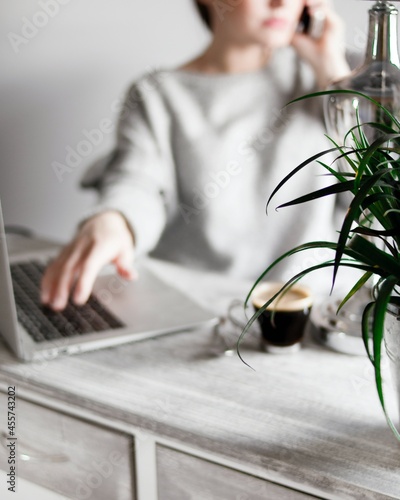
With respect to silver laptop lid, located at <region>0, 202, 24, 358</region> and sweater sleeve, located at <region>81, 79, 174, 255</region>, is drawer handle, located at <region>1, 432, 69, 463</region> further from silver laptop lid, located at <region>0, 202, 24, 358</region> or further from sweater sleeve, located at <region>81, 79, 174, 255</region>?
sweater sleeve, located at <region>81, 79, 174, 255</region>

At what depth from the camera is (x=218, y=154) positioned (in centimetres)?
126

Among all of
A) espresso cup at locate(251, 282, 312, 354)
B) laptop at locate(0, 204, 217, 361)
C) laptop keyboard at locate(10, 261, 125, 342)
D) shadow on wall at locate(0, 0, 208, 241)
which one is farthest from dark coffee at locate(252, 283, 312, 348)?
shadow on wall at locate(0, 0, 208, 241)

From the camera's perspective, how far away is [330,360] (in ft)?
3.34

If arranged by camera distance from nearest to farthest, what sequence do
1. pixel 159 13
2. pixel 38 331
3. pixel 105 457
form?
pixel 105 457 → pixel 38 331 → pixel 159 13

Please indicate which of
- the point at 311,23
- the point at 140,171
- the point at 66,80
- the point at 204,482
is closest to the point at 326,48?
the point at 311,23

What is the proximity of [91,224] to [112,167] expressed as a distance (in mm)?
109

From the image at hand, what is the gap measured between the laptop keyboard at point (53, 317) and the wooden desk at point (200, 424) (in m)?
0.06

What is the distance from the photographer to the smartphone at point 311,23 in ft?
3.77

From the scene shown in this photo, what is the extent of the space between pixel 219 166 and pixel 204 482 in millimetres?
572

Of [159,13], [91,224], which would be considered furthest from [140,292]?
[159,13]

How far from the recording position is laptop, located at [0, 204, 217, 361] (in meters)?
1.04

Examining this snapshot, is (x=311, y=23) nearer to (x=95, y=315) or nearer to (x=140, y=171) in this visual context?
(x=140, y=171)

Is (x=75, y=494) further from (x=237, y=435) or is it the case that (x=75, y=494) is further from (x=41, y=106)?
(x=41, y=106)

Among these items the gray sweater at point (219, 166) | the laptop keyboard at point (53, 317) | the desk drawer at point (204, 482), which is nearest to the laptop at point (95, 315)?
the laptop keyboard at point (53, 317)
